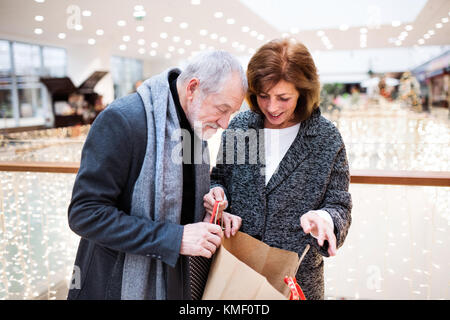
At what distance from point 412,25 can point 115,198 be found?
1274 centimetres

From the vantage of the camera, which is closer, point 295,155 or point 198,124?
point 198,124

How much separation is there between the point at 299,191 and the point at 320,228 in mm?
189

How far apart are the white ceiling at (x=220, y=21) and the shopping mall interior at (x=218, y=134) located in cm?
5

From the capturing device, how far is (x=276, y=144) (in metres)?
1.36

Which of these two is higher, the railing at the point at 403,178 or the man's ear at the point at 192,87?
the man's ear at the point at 192,87

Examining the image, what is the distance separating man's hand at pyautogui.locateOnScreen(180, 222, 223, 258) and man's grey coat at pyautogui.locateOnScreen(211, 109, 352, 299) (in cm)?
33

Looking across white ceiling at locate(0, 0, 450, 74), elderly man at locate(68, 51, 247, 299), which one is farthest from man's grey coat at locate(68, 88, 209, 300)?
white ceiling at locate(0, 0, 450, 74)

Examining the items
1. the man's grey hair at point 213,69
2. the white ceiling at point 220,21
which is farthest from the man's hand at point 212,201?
the white ceiling at point 220,21

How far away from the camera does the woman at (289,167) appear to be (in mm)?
1211

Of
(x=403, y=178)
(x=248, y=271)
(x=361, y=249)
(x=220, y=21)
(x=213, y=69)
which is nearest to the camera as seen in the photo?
(x=248, y=271)

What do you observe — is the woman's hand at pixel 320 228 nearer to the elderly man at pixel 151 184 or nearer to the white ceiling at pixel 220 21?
the elderly man at pixel 151 184

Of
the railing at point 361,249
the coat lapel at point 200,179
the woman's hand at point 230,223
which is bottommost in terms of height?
the railing at point 361,249

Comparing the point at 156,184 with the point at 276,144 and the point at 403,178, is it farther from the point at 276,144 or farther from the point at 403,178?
the point at 403,178

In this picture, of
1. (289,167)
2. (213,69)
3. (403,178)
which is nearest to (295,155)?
(289,167)
